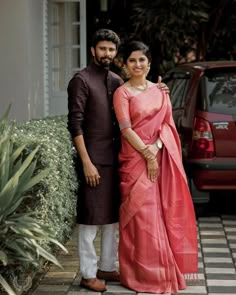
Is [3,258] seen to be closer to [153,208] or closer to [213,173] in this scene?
[153,208]

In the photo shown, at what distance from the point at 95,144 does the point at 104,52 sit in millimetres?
668

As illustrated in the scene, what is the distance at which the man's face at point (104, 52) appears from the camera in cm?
552

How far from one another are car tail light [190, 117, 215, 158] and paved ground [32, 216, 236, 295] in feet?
2.64

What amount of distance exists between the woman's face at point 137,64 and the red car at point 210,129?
266cm

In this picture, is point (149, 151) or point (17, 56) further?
point (17, 56)

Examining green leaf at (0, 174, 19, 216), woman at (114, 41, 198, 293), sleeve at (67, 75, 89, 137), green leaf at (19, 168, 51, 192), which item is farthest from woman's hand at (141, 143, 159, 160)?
A: green leaf at (0, 174, 19, 216)

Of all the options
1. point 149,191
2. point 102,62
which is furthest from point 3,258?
point 102,62

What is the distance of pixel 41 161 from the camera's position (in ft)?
16.9

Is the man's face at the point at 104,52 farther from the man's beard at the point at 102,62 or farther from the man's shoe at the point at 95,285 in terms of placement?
the man's shoe at the point at 95,285

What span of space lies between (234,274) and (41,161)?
6.72ft

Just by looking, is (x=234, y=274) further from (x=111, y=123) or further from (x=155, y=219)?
(x=111, y=123)

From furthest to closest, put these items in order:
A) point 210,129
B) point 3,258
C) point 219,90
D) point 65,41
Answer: point 65,41, point 219,90, point 210,129, point 3,258

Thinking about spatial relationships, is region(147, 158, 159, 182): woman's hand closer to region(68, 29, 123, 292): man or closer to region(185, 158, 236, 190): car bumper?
region(68, 29, 123, 292): man

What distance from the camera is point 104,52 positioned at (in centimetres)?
554
